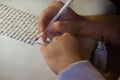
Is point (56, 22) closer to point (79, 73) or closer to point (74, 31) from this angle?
point (74, 31)

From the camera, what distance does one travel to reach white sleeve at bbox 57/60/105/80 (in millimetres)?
656

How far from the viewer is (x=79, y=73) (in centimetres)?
66

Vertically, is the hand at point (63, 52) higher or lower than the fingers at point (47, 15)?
lower

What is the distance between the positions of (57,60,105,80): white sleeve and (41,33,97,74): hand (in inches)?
0.9

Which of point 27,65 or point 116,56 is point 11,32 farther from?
point 116,56

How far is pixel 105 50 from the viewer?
76cm

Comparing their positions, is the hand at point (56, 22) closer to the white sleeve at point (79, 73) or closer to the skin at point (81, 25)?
the skin at point (81, 25)

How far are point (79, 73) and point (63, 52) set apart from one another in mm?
82

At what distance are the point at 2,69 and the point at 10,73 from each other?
0.08 ft

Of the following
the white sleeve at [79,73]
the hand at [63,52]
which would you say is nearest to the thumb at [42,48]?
the hand at [63,52]

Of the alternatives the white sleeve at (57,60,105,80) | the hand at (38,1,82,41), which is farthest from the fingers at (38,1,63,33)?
the white sleeve at (57,60,105,80)

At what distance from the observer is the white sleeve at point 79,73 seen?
66cm

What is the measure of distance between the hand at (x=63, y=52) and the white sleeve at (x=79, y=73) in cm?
2

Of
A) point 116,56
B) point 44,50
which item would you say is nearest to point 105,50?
point 116,56
